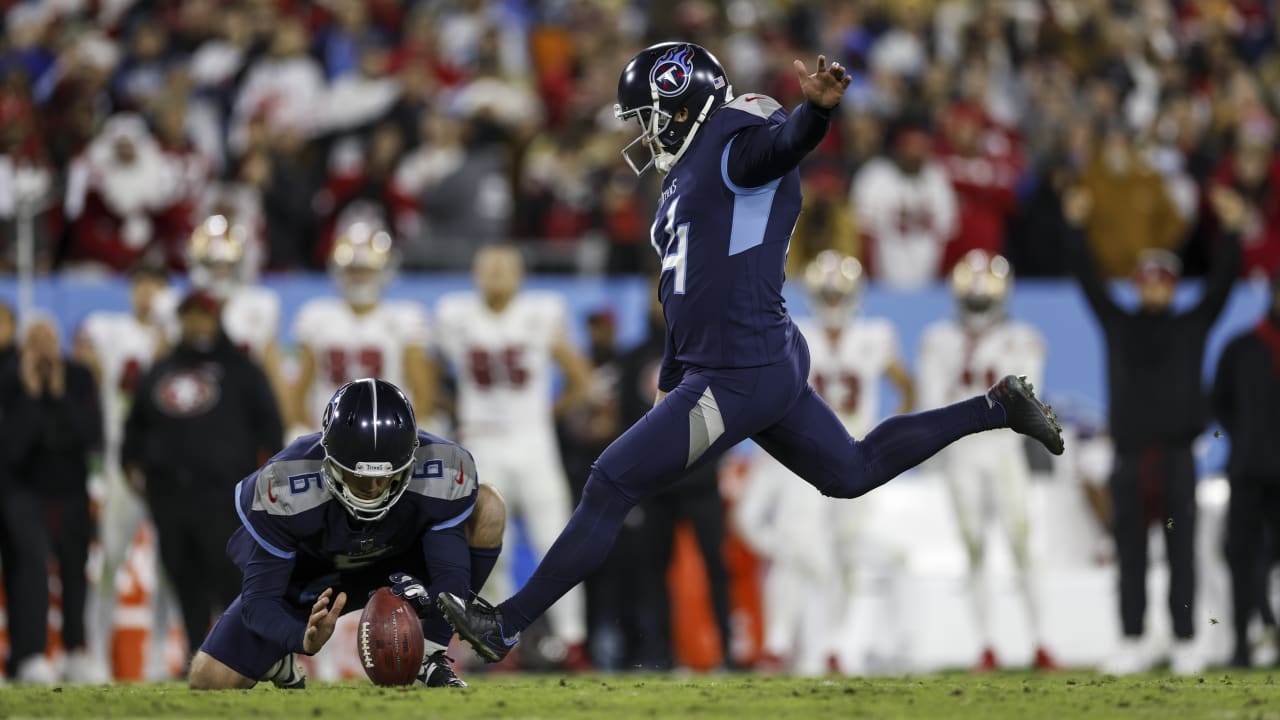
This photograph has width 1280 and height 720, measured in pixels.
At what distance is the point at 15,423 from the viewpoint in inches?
371

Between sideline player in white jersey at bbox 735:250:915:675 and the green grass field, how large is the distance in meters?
3.69

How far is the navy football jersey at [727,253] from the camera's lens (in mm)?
5727

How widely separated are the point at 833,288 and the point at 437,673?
512 centimetres

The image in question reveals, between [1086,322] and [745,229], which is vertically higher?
[1086,322]

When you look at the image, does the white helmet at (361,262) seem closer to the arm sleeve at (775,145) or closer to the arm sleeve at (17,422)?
the arm sleeve at (17,422)

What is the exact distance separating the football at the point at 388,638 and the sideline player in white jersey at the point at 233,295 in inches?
155

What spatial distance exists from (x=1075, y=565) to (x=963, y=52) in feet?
15.6

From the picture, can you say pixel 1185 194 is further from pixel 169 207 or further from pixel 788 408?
pixel 788 408

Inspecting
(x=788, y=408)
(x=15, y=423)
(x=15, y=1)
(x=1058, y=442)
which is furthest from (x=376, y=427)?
(x=15, y=1)

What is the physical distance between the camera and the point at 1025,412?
6.09 metres

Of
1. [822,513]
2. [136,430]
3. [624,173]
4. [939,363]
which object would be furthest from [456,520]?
[624,173]

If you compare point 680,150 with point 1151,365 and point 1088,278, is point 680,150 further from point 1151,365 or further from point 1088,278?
point 1151,365

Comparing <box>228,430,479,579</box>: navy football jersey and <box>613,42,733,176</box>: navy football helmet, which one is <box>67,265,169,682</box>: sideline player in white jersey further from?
<box>613,42,733,176</box>: navy football helmet

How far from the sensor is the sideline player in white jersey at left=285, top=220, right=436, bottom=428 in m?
10.2
